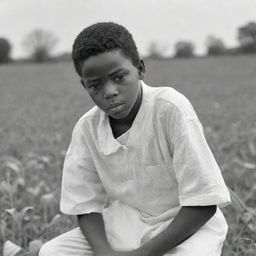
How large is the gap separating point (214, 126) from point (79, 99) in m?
5.16

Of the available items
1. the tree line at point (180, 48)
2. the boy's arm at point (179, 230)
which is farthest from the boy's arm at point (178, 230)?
the tree line at point (180, 48)

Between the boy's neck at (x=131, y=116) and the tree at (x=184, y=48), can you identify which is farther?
the tree at (x=184, y=48)

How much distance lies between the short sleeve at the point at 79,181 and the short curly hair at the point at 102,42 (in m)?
0.33

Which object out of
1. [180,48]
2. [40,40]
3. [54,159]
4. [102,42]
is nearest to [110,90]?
[102,42]

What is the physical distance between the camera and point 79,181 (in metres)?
2.13

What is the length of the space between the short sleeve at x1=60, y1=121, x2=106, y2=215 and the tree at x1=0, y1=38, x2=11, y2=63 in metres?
44.8

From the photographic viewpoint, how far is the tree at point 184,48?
4097 centimetres

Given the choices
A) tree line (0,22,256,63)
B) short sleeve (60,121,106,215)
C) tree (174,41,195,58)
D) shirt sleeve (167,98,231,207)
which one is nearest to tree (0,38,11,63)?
tree line (0,22,256,63)

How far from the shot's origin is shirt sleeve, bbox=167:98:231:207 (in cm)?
182

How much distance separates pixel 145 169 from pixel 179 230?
24cm

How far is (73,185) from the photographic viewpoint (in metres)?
2.13

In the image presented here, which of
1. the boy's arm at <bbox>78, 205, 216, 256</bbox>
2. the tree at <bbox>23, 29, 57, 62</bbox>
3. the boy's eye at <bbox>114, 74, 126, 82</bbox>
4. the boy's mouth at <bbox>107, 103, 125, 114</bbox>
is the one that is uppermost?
the boy's eye at <bbox>114, 74, 126, 82</bbox>

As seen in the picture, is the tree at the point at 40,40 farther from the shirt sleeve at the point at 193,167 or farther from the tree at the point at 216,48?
the shirt sleeve at the point at 193,167

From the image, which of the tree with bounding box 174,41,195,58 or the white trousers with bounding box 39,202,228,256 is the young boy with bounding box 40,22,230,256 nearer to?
the white trousers with bounding box 39,202,228,256
